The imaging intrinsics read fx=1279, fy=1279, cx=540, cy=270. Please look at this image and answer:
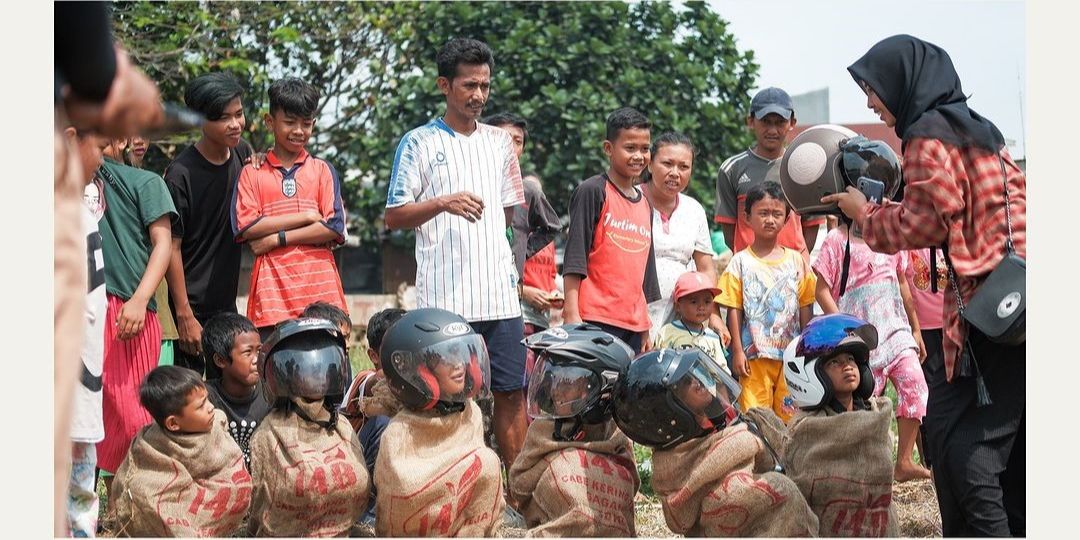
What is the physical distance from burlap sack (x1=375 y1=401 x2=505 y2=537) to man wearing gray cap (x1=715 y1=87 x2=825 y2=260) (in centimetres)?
264

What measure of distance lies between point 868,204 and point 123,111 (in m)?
2.92

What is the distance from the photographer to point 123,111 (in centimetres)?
275

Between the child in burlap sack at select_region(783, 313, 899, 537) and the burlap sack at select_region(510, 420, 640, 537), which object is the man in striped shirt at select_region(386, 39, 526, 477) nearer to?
the burlap sack at select_region(510, 420, 640, 537)

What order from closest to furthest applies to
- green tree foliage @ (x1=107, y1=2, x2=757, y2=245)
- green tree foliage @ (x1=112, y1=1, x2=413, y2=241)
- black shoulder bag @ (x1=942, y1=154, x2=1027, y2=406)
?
black shoulder bag @ (x1=942, y1=154, x2=1027, y2=406) < green tree foliage @ (x1=112, y1=1, x2=413, y2=241) < green tree foliage @ (x1=107, y1=2, x2=757, y2=245)

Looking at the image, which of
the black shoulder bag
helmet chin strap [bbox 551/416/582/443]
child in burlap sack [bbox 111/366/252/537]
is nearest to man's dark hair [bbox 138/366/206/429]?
child in burlap sack [bbox 111/366/252/537]

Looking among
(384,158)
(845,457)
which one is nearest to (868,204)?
(845,457)

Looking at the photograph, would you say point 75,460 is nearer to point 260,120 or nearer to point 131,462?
point 131,462

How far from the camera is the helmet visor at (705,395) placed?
4777 millimetres

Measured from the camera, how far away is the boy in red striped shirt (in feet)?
19.6

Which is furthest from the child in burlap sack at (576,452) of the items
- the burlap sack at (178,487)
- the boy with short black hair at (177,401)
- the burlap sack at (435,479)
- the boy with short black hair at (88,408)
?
the boy with short black hair at (88,408)

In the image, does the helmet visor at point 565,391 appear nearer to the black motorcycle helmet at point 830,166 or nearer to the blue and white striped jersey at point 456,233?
the blue and white striped jersey at point 456,233

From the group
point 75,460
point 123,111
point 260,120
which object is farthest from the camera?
point 260,120

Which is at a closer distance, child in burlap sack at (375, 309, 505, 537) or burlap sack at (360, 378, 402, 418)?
child in burlap sack at (375, 309, 505, 537)

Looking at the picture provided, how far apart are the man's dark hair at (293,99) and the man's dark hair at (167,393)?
5.21 ft
